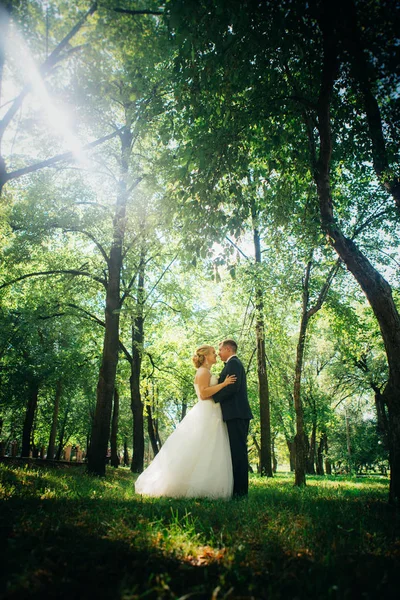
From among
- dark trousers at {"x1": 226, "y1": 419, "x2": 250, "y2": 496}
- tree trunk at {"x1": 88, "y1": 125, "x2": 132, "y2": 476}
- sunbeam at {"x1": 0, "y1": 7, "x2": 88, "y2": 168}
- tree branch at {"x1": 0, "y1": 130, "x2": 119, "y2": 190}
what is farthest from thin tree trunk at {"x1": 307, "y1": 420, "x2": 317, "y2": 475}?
sunbeam at {"x1": 0, "y1": 7, "x2": 88, "y2": 168}

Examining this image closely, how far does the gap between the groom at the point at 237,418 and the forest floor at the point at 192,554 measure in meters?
2.19

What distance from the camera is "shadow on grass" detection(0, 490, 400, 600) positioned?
192cm

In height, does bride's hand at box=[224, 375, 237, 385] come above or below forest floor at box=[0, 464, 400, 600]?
above

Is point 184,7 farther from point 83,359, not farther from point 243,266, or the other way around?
point 83,359

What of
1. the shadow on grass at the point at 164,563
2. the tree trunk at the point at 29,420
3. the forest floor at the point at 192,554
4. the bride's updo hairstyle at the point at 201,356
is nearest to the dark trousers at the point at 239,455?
the bride's updo hairstyle at the point at 201,356

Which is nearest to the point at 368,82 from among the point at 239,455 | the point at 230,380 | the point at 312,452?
the point at 230,380

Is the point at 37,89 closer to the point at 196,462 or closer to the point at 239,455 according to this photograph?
the point at 196,462

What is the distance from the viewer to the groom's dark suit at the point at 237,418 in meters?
6.04

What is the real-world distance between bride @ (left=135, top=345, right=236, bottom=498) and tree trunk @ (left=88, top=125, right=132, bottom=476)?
4.98 meters

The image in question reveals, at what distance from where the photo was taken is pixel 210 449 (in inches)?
238

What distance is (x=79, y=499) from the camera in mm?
4453

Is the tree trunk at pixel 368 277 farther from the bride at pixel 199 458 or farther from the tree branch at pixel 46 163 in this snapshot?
the tree branch at pixel 46 163

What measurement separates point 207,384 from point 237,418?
893mm

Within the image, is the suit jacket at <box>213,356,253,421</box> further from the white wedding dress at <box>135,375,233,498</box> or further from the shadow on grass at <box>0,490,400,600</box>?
the shadow on grass at <box>0,490,400,600</box>
